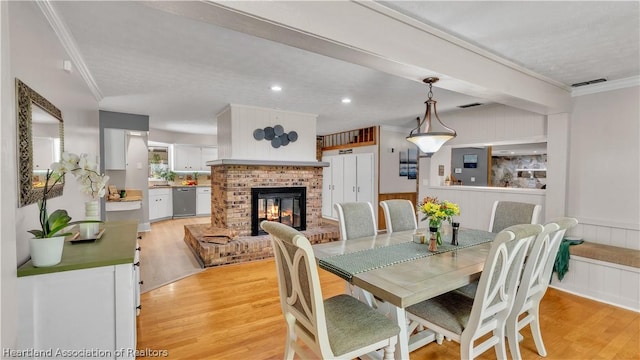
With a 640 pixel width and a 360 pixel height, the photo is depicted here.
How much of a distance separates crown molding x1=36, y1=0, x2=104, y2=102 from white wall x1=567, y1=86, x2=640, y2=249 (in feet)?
16.8

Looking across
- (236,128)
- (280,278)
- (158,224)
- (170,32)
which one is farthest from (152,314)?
(158,224)

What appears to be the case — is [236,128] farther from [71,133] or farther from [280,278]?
[280,278]

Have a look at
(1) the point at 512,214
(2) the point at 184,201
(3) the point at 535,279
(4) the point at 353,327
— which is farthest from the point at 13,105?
(2) the point at 184,201

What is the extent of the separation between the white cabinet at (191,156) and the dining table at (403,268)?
6932mm

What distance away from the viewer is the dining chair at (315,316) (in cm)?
146

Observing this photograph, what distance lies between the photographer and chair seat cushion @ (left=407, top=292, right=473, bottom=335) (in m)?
1.76

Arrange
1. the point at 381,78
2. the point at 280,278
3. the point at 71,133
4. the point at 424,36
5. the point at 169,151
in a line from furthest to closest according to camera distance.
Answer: the point at 169,151
the point at 381,78
the point at 71,133
the point at 424,36
the point at 280,278

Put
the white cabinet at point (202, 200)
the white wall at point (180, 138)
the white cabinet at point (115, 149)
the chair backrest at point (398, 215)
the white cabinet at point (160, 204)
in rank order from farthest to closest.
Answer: the white cabinet at point (202, 200), the white wall at point (180, 138), the white cabinet at point (160, 204), the white cabinet at point (115, 149), the chair backrest at point (398, 215)

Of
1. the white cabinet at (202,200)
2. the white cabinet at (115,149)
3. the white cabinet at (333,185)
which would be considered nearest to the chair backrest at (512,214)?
the white cabinet at (333,185)

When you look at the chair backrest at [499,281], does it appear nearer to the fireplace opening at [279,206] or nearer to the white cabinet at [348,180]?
the fireplace opening at [279,206]

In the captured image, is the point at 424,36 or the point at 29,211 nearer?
the point at 29,211

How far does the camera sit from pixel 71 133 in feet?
8.29

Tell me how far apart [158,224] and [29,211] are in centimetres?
592

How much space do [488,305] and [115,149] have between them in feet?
19.4
